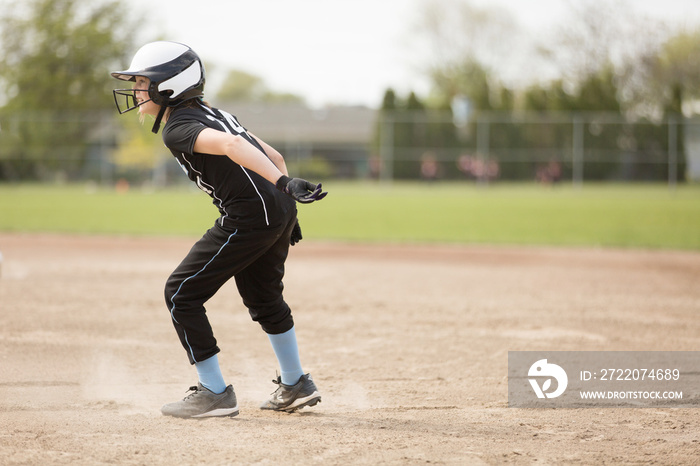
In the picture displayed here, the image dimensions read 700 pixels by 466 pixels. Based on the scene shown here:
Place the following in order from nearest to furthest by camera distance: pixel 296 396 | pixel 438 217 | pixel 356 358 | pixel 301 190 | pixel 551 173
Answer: pixel 301 190, pixel 296 396, pixel 356 358, pixel 438 217, pixel 551 173

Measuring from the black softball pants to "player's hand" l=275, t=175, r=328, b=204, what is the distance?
16.7 inches

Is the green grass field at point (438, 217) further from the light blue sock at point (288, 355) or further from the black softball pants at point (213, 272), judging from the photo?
the black softball pants at point (213, 272)

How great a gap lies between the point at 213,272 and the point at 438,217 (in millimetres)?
13478

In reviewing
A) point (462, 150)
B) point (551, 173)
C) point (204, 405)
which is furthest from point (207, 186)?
point (462, 150)

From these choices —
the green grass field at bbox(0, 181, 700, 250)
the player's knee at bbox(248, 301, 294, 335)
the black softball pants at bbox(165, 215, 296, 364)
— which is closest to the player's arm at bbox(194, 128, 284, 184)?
the black softball pants at bbox(165, 215, 296, 364)

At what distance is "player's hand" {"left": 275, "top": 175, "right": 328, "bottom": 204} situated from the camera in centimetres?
294

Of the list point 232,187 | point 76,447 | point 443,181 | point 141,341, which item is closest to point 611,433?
point 232,187

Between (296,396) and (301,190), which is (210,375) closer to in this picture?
(296,396)

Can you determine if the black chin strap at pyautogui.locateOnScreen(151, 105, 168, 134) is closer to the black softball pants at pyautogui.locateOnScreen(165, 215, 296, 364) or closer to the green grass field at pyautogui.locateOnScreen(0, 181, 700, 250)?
the black softball pants at pyautogui.locateOnScreen(165, 215, 296, 364)

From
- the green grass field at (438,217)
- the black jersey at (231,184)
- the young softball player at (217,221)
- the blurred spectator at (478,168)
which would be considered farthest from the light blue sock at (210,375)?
the blurred spectator at (478,168)

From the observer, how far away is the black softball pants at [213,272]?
3.35 metres

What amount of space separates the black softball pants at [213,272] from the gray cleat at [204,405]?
18 cm

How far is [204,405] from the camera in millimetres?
3484

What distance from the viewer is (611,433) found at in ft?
10.7
